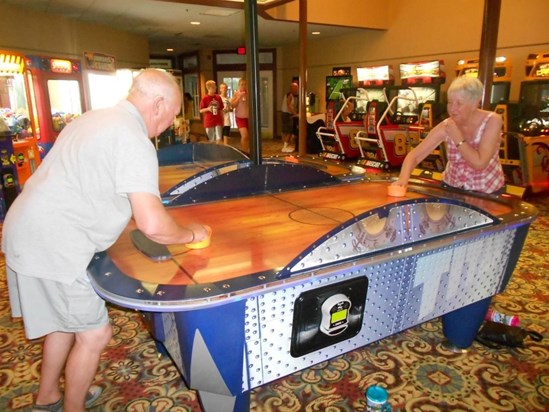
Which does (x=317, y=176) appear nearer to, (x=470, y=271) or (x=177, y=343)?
(x=470, y=271)

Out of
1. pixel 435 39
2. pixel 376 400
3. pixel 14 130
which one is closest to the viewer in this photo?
pixel 376 400

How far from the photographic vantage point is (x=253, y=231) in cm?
184

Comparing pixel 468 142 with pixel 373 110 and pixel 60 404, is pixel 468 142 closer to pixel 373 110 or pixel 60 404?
pixel 60 404

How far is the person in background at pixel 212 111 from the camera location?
7.87 meters

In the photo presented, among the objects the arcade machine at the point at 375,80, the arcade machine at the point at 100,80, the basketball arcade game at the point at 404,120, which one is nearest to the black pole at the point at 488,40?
the basketball arcade game at the point at 404,120

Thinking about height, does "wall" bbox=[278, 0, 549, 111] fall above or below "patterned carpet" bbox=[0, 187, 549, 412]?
above

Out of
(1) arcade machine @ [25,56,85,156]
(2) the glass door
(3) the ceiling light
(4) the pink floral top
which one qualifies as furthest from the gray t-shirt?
(2) the glass door

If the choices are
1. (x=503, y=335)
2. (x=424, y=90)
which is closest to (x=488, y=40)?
(x=503, y=335)

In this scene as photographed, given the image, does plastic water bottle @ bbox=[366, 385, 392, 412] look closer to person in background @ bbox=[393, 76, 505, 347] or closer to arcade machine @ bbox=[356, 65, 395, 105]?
person in background @ bbox=[393, 76, 505, 347]

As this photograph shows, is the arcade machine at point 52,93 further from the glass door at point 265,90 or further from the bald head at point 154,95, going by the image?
the glass door at point 265,90

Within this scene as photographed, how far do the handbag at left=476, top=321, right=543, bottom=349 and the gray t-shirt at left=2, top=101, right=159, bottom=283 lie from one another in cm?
203

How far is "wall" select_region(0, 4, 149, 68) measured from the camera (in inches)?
264

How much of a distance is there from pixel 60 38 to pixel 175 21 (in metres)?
2.22

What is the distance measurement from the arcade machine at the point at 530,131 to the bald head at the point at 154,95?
529 cm
